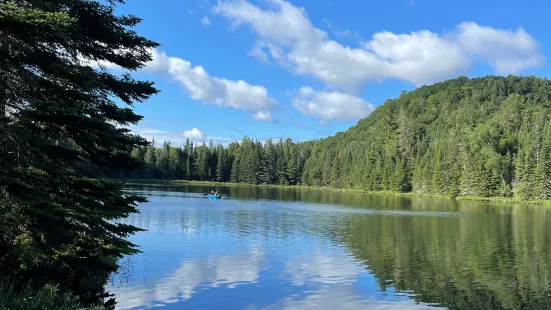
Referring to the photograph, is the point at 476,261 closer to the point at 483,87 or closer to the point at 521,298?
the point at 521,298

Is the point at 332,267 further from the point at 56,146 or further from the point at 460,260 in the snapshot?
the point at 56,146

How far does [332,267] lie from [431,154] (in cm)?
9869

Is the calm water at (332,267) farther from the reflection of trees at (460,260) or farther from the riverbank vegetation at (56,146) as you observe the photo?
the riverbank vegetation at (56,146)

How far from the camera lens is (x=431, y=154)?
114 meters

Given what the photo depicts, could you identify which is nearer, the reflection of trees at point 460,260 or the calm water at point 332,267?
the calm water at point 332,267

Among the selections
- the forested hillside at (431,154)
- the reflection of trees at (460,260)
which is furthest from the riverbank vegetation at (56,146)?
the forested hillside at (431,154)

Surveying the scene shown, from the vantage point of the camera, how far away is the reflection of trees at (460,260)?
1789 centimetres

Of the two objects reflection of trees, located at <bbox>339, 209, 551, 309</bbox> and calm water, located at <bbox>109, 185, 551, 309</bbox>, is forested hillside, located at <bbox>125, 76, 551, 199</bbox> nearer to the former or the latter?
reflection of trees, located at <bbox>339, 209, 551, 309</bbox>

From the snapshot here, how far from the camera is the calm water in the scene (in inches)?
664

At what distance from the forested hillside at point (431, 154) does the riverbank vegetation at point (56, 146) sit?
85799mm

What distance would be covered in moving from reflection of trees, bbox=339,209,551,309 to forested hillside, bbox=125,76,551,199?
175 ft

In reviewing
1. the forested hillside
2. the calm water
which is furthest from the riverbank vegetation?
the forested hillside

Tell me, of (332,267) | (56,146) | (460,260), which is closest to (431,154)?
(460,260)

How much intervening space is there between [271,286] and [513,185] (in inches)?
3398
